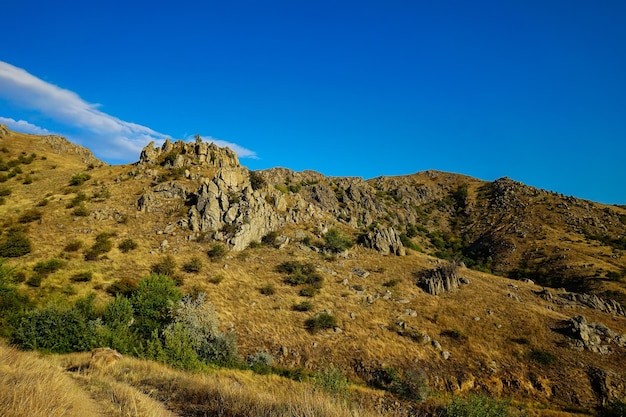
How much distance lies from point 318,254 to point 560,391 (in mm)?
25771

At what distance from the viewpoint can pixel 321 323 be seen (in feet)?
90.6

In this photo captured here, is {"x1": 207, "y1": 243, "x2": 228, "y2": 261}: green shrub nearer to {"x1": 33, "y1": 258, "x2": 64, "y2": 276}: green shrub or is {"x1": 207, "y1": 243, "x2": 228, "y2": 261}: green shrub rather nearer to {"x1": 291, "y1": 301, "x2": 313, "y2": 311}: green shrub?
{"x1": 291, "y1": 301, "x2": 313, "y2": 311}: green shrub

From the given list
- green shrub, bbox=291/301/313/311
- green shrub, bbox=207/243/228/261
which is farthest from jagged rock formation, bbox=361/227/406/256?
green shrub, bbox=207/243/228/261

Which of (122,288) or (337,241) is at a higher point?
(337,241)

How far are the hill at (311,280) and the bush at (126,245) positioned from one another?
16cm

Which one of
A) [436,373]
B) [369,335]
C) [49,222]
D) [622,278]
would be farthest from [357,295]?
[622,278]

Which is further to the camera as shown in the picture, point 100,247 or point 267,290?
point 100,247

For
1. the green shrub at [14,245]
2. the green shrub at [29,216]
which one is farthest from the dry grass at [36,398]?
the green shrub at [29,216]

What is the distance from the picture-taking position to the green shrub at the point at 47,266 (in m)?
27.4

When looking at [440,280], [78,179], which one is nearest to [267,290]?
[440,280]

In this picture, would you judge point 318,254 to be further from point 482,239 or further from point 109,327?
point 482,239

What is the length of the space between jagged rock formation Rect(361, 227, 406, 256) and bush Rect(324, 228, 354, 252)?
2474mm

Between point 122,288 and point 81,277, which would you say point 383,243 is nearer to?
point 122,288

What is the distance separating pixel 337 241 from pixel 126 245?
25.0 meters
